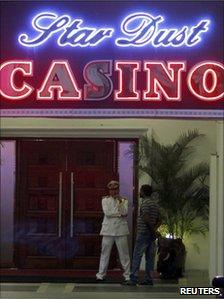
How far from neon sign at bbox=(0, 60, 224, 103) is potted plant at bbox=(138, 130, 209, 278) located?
5152mm

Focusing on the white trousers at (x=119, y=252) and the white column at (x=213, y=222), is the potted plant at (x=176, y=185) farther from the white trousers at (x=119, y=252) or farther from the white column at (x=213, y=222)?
the white column at (x=213, y=222)

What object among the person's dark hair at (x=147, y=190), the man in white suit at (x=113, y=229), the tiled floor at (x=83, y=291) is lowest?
the tiled floor at (x=83, y=291)

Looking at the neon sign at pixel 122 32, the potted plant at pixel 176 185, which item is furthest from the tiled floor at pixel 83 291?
the neon sign at pixel 122 32

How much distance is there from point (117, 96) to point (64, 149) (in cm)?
583

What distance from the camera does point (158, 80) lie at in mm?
6488

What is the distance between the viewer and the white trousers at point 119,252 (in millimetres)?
10658

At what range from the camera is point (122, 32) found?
21.2 ft

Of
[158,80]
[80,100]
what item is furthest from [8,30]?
[158,80]

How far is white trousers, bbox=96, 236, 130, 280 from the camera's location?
10658 millimetres

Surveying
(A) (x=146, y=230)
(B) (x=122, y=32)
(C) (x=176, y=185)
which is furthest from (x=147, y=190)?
(B) (x=122, y=32)

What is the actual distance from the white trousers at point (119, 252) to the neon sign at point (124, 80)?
4.74 meters

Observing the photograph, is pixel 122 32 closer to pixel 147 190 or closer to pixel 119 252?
pixel 147 190

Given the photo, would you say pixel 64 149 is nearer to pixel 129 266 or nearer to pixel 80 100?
pixel 129 266

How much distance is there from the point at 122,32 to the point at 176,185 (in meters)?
5.58
